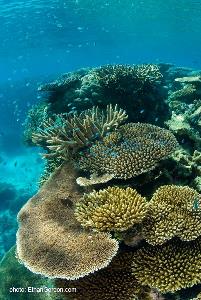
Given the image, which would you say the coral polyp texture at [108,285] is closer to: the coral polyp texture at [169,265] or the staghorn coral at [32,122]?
the coral polyp texture at [169,265]

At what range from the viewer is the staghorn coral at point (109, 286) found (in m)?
5.20

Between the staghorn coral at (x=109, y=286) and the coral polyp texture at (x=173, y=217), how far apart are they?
0.68m

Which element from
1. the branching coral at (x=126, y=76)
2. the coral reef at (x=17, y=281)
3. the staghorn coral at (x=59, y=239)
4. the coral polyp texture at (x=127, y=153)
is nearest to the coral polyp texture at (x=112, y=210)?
the staghorn coral at (x=59, y=239)

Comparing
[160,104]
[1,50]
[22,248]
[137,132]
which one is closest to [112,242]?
[22,248]

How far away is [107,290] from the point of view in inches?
206

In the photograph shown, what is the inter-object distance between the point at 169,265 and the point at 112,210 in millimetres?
1148

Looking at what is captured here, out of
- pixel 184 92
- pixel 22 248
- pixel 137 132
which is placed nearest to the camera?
pixel 22 248

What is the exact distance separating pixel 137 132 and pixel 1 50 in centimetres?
6096

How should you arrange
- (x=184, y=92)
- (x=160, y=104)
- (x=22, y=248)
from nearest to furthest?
(x=22, y=248) < (x=160, y=104) < (x=184, y=92)

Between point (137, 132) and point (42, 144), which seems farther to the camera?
point (42, 144)

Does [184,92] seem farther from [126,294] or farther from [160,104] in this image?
[126,294]

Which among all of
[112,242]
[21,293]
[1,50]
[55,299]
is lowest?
[1,50]

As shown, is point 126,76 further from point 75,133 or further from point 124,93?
point 75,133

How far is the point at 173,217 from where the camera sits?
213 inches
